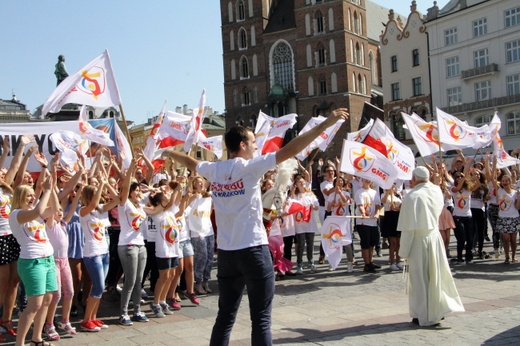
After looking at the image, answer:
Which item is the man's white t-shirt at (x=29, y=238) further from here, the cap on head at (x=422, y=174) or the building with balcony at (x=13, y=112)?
the building with balcony at (x=13, y=112)

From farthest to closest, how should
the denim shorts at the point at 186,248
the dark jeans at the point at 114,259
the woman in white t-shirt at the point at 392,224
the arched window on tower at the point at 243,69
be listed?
the arched window on tower at the point at 243,69, the woman in white t-shirt at the point at 392,224, the dark jeans at the point at 114,259, the denim shorts at the point at 186,248

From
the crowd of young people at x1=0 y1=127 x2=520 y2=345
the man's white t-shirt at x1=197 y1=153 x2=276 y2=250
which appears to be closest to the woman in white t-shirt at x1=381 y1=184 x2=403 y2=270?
the crowd of young people at x1=0 y1=127 x2=520 y2=345

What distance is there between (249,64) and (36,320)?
236 ft

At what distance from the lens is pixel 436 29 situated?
53188 millimetres

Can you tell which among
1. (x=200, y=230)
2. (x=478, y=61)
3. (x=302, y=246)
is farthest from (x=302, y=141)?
(x=478, y=61)

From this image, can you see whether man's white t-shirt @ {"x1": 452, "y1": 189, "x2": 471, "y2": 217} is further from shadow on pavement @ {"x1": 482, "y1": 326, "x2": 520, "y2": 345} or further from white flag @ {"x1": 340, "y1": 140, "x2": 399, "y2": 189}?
shadow on pavement @ {"x1": 482, "y1": 326, "x2": 520, "y2": 345}

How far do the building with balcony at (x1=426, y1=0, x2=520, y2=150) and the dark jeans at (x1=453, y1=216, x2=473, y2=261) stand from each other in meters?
35.9

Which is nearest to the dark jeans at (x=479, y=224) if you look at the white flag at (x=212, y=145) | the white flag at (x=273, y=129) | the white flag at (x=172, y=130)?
the white flag at (x=273, y=129)

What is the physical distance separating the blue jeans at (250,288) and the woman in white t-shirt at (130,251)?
126 inches

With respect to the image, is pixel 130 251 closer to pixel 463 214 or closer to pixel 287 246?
pixel 287 246

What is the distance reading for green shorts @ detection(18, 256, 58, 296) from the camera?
21.2 feet

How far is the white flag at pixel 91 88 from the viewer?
866cm

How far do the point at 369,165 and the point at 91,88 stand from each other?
188 inches

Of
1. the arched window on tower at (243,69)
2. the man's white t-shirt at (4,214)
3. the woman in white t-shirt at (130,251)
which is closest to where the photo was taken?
the man's white t-shirt at (4,214)
